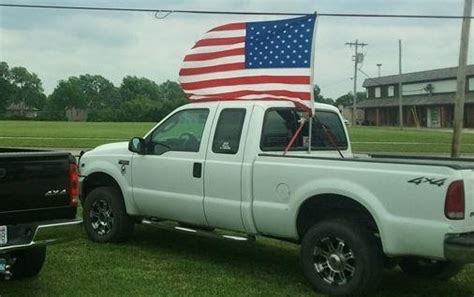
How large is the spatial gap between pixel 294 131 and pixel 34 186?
2868 mm

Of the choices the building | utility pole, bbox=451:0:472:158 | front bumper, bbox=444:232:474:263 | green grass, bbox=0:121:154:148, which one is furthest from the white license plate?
the building

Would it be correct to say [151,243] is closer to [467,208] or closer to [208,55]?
[208,55]

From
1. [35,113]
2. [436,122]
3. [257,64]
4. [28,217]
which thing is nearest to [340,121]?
[257,64]

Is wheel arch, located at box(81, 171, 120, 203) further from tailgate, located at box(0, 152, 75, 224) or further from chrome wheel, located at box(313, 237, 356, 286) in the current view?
chrome wheel, located at box(313, 237, 356, 286)

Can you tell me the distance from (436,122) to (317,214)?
243 ft

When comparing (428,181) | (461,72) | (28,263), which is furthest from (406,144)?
(28,263)

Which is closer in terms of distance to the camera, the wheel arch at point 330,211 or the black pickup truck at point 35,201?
the black pickup truck at point 35,201

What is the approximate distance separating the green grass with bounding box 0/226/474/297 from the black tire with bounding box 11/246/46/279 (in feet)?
0.28

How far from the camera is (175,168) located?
7.31 meters

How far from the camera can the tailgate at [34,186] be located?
528 cm

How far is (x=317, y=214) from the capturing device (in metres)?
6.32

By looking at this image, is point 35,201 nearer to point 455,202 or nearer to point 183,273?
point 183,273

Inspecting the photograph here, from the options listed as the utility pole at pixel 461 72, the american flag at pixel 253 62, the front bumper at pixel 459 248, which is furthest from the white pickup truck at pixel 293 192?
the utility pole at pixel 461 72

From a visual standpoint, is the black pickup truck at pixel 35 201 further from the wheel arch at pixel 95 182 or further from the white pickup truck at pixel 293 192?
the wheel arch at pixel 95 182
